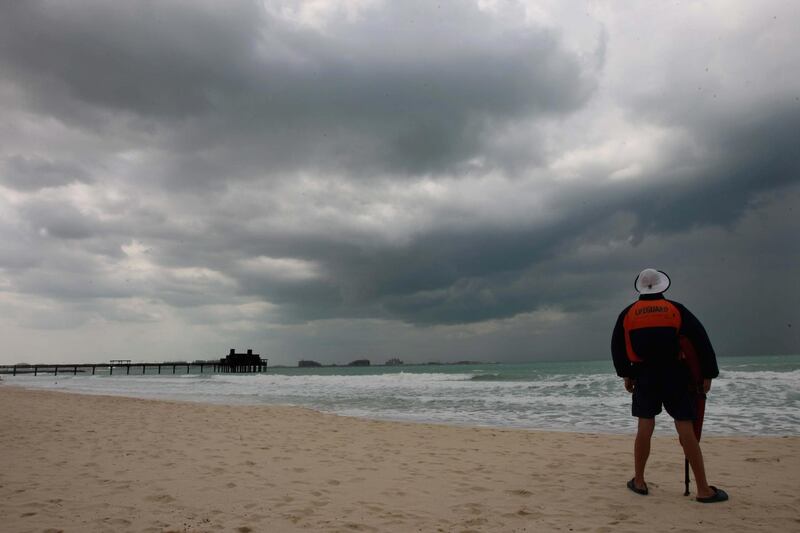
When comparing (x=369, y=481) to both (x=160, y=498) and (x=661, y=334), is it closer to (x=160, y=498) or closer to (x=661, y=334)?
(x=160, y=498)

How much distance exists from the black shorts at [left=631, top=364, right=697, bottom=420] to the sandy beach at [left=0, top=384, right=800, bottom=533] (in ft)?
2.27

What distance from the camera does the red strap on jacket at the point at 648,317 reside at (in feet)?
13.3

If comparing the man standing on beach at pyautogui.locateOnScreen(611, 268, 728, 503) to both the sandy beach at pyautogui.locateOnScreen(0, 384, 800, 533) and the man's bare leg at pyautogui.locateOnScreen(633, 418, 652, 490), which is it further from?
the sandy beach at pyautogui.locateOnScreen(0, 384, 800, 533)

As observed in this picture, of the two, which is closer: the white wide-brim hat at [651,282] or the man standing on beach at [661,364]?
the man standing on beach at [661,364]

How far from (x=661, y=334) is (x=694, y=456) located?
966mm

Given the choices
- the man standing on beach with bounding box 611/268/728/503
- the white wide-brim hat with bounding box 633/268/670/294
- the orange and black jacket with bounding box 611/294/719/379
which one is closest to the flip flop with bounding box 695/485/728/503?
the man standing on beach with bounding box 611/268/728/503

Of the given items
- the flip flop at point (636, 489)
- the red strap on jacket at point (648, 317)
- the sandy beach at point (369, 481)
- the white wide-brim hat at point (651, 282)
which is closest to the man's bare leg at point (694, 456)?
the sandy beach at point (369, 481)

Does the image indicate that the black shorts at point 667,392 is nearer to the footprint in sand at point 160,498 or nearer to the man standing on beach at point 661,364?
the man standing on beach at point 661,364

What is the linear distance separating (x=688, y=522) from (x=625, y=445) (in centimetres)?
359

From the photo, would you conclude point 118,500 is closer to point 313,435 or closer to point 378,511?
point 378,511

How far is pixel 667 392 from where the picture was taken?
409cm

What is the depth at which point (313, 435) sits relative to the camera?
7.86 meters

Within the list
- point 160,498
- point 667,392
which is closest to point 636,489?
point 667,392

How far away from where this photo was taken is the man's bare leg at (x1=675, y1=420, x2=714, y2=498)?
12.9 feet
